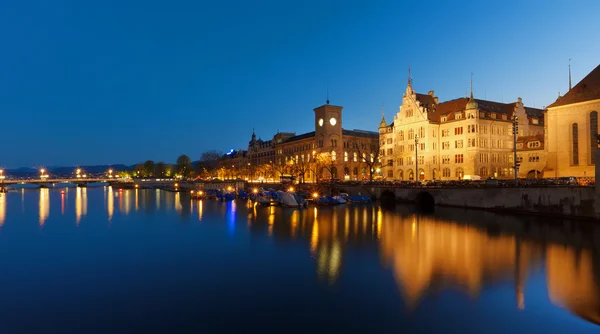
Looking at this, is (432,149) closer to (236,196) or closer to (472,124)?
(472,124)

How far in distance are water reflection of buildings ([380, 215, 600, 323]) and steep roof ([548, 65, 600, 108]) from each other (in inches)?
1269

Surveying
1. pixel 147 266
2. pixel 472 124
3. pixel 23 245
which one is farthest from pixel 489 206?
pixel 23 245

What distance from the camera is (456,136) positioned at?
258 feet

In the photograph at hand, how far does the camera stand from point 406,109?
88125 millimetres

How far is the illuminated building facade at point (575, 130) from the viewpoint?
5466 cm

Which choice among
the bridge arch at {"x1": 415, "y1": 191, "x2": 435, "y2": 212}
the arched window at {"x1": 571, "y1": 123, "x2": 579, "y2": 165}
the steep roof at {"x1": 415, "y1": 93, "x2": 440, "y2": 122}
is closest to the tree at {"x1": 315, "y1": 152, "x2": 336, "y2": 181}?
the steep roof at {"x1": 415, "y1": 93, "x2": 440, "y2": 122}

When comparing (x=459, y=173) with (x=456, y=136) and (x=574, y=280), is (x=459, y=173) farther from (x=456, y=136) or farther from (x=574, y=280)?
(x=574, y=280)

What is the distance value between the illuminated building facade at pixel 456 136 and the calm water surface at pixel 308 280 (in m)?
36.3

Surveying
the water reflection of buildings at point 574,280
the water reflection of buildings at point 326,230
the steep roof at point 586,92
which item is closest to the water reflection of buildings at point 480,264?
the water reflection of buildings at point 574,280

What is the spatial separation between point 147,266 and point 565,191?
4510 centimetres

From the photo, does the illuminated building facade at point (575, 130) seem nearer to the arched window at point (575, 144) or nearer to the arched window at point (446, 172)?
the arched window at point (575, 144)

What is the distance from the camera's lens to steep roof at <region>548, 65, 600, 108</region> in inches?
2135

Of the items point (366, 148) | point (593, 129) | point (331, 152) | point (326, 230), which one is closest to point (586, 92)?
point (593, 129)

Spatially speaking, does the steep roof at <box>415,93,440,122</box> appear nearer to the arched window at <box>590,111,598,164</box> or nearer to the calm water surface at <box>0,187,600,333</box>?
the arched window at <box>590,111,598,164</box>
